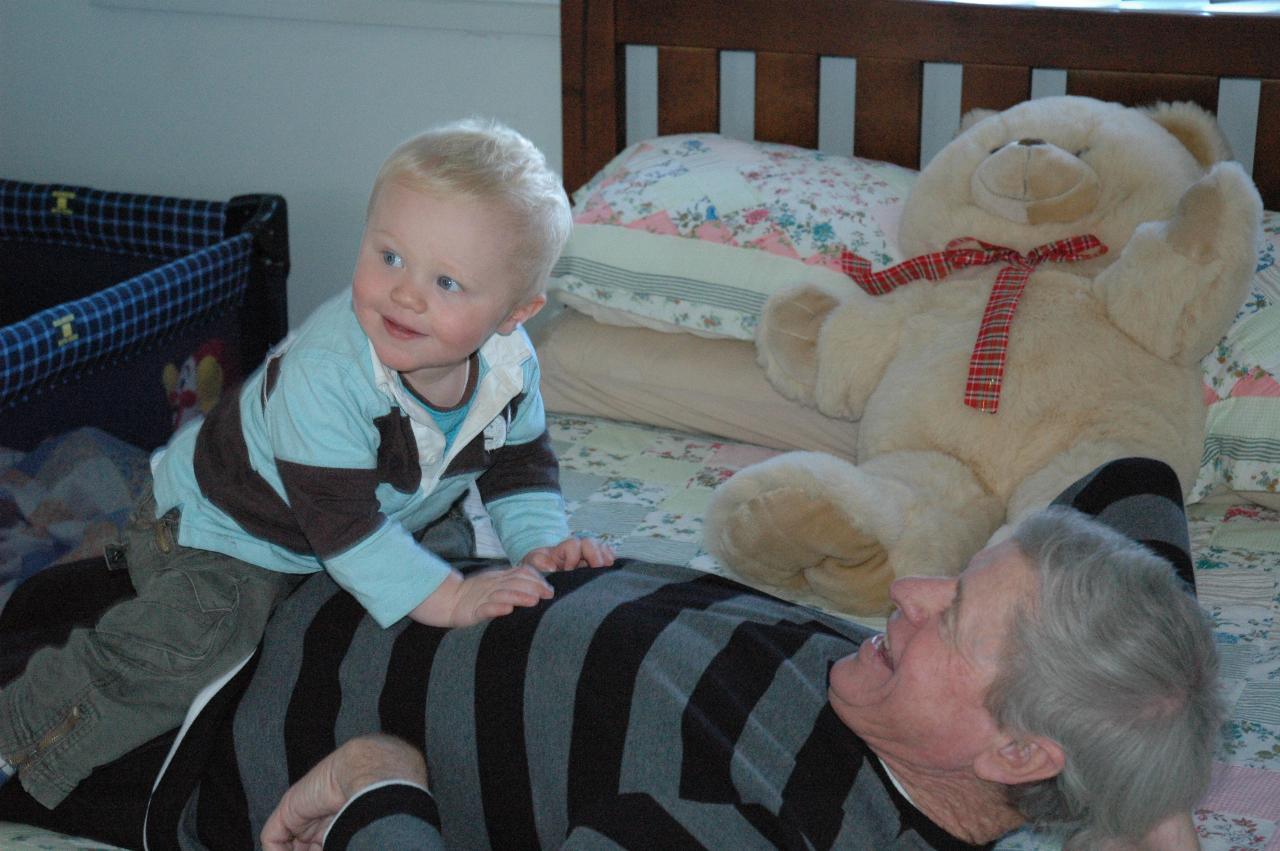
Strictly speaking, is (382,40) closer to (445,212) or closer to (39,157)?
(39,157)

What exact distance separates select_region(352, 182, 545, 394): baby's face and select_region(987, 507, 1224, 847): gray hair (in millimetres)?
559

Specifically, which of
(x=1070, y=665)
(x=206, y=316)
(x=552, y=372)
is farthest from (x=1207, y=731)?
(x=206, y=316)

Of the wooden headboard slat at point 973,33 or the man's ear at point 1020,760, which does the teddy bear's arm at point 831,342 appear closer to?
the wooden headboard slat at point 973,33

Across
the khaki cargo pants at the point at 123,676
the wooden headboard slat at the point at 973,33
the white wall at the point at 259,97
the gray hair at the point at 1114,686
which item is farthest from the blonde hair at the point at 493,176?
the white wall at the point at 259,97

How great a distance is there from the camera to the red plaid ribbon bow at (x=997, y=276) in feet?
5.63

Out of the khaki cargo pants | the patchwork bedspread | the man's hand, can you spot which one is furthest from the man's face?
the khaki cargo pants

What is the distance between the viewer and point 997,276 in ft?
5.99

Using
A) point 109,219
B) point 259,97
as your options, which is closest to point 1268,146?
point 259,97

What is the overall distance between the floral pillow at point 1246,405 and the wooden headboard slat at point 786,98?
2.78 feet

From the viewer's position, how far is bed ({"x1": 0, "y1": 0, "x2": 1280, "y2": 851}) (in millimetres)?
1821

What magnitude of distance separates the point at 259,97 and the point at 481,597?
82.5 inches

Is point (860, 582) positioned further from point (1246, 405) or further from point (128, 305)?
point (128, 305)

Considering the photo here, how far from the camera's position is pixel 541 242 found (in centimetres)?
128

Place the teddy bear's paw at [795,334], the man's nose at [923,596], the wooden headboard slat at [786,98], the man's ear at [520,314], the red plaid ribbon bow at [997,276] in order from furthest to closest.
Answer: the wooden headboard slat at [786,98] < the teddy bear's paw at [795,334] < the red plaid ribbon bow at [997,276] < the man's ear at [520,314] < the man's nose at [923,596]
